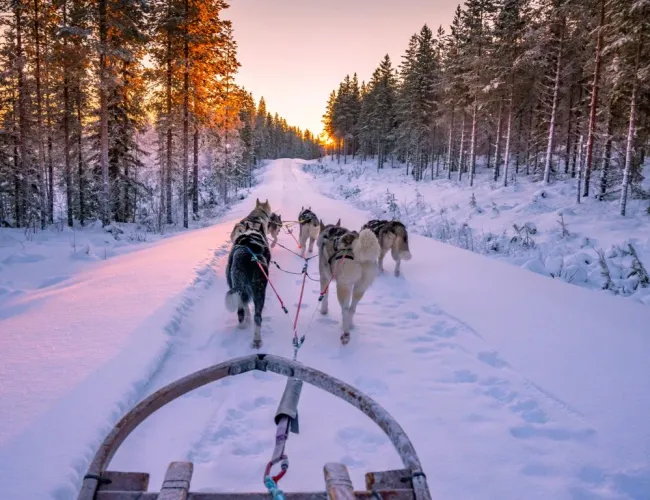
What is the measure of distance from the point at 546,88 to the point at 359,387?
30.0m

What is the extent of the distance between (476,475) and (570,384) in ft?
5.70

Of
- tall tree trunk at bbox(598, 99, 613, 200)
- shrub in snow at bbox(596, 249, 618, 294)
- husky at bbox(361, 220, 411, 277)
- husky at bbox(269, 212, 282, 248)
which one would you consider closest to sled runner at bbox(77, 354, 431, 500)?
husky at bbox(361, 220, 411, 277)

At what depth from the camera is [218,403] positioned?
348 cm

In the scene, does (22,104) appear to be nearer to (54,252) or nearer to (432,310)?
(54,252)

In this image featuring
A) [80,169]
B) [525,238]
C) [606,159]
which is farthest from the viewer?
[80,169]

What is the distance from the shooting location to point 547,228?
44.8 feet

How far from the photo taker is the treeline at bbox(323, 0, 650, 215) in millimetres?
16344

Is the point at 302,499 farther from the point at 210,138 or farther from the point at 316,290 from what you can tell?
the point at 210,138

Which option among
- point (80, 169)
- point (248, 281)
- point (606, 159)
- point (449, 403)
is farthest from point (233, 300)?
point (606, 159)

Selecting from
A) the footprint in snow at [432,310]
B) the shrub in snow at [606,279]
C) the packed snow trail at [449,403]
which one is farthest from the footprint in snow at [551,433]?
the shrub in snow at [606,279]

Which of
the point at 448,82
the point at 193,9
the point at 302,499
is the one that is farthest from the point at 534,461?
the point at 448,82

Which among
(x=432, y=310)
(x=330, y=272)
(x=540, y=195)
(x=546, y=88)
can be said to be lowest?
(x=432, y=310)

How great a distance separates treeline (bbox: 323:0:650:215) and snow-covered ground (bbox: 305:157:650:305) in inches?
59.2

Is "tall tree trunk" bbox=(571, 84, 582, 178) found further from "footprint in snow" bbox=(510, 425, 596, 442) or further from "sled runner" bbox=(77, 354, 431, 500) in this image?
"sled runner" bbox=(77, 354, 431, 500)
